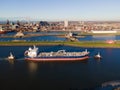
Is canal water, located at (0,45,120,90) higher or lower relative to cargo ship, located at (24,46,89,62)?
lower

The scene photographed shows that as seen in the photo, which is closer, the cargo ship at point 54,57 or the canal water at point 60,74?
the canal water at point 60,74

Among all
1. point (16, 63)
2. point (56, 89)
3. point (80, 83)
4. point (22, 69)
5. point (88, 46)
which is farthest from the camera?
point (88, 46)

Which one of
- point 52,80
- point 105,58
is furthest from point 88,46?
point 52,80

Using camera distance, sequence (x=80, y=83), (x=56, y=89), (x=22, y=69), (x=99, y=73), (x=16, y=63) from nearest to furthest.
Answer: (x=56, y=89), (x=80, y=83), (x=99, y=73), (x=22, y=69), (x=16, y=63)

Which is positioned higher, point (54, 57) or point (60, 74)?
point (54, 57)

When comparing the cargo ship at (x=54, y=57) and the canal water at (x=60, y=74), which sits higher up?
the cargo ship at (x=54, y=57)

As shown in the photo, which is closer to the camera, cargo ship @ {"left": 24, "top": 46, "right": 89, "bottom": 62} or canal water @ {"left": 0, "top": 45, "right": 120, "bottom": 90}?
canal water @ {"left": 0, "top": 45, "right": 120, "bottom": 90}

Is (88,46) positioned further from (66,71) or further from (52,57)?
(66,71)

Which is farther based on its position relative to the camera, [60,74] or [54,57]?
[54,57]
